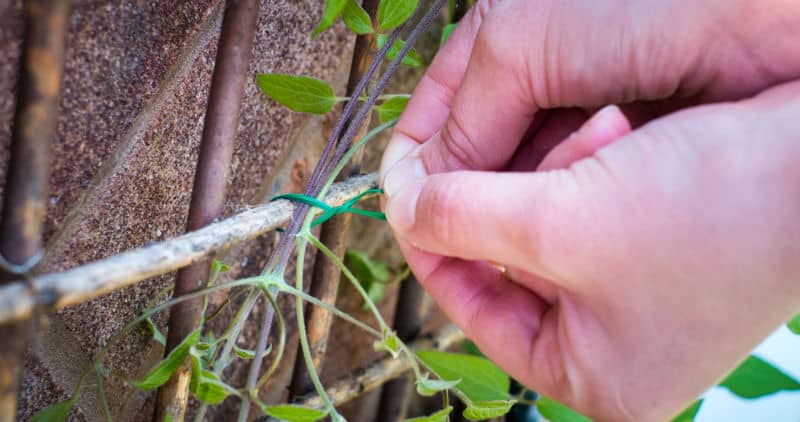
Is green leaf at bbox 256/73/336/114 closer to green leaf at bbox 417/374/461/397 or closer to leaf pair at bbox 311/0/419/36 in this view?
leaf pair at bbox 311/0/419/36

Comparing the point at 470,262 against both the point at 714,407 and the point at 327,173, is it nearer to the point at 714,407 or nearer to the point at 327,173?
the point at 327,173

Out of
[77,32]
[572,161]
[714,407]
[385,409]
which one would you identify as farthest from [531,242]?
[714,407]

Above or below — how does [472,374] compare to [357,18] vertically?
below

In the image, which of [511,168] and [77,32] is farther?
[511,168]

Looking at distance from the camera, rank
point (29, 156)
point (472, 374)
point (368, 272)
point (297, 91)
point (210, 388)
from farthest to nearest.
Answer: point (368, 272), point (472, 374), point (297, 91), point (210, 388), point (29, 156)

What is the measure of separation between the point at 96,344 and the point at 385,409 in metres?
0.42

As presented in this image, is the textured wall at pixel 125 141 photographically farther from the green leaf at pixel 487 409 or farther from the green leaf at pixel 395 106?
the green leaf at pixel 487 409

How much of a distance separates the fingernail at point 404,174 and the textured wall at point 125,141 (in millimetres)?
155

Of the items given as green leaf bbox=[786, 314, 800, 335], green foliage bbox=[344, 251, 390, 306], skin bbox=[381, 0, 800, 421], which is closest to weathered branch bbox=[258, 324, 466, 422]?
green foliage bbox=[344, 251, 390, 306]

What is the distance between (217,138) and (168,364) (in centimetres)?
14

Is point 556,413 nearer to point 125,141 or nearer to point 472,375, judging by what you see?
point 472,375

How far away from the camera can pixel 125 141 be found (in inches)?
20.0

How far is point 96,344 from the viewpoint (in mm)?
556

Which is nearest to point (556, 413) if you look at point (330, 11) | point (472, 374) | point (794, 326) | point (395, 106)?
point (472, 374)
